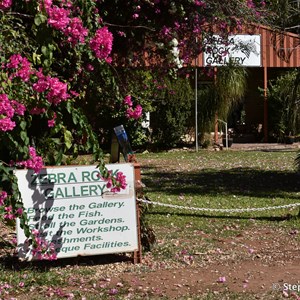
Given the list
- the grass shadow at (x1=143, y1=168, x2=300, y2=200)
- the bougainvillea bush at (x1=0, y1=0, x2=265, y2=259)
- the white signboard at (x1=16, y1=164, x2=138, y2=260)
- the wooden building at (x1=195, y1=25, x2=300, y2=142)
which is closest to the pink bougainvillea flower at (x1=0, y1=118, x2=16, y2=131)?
the bougainvillea bush at (x1=0, y1=0, x2=265, y2=259)

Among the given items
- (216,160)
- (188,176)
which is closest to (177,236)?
(188,176)

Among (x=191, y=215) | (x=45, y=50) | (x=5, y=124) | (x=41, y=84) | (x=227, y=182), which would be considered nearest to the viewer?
(x=5, y=124)

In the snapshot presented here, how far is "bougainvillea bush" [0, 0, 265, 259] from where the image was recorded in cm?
472

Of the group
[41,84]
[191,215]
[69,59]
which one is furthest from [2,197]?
[191,215]

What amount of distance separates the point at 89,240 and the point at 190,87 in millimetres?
14287

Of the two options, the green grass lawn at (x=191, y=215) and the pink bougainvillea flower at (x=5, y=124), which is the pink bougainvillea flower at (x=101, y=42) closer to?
the pink bougainvillea flower at (x=5, y=124)

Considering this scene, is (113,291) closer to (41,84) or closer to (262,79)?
(41,84)

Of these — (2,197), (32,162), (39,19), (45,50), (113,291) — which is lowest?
(113,291)

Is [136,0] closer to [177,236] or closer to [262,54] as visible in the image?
[177,236]

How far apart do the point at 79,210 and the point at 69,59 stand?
140 centimetres

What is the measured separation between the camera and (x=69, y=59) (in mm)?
5930

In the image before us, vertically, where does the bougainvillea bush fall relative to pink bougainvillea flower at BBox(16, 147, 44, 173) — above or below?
above

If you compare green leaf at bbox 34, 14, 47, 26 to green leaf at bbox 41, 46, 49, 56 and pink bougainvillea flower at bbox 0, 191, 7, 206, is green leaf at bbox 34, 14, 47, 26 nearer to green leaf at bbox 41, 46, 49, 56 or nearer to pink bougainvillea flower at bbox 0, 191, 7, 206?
green leaf at bbox 41, 46, 49, 56

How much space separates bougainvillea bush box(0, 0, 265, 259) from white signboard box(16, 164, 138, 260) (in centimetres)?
17
